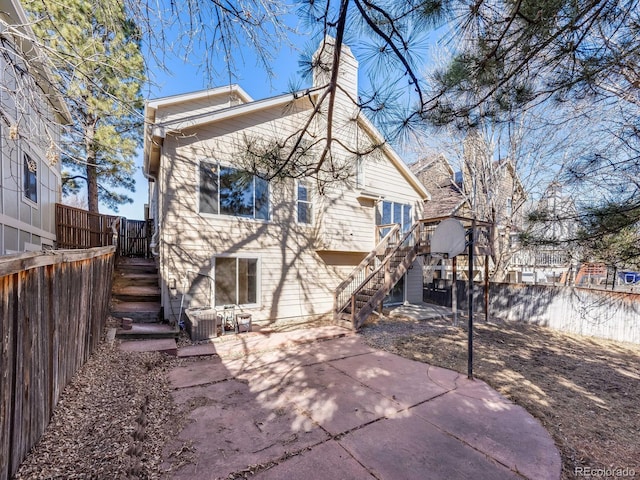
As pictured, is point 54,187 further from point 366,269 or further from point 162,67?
point 366,269

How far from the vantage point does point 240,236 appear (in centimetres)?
757

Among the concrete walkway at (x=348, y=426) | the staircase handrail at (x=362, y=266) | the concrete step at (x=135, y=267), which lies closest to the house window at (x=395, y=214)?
the staircase handrail at (x=362, y=266)

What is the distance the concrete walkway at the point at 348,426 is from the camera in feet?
8.13

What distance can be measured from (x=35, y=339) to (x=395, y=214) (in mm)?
10035

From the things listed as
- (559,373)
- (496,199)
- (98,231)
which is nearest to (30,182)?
(98,231)

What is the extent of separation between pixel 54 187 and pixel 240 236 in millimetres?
7034

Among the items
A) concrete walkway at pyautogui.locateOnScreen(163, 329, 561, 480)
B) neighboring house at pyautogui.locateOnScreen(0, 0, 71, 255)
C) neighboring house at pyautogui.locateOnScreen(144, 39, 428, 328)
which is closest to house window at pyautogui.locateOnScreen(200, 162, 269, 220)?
neighboring house at pyautogui.locateOnScreen(144, 39, 428, 328)

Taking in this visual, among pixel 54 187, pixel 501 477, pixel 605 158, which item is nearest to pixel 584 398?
pixel 501 477

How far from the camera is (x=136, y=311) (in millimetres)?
6664

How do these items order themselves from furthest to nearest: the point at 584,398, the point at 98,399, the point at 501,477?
the point at 584,398
the point at 98,399
the point at 501,477

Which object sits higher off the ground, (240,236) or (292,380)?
(240,236)

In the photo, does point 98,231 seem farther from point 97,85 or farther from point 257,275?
point 97,85

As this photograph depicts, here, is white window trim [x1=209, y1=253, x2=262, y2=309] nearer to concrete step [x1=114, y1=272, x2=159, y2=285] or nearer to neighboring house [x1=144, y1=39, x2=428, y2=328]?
neighboring house [x1=144, y1=39, x2=428, y2=328]

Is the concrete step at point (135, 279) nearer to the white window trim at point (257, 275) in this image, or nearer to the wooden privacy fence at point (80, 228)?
the wooden privacy fence at point (80, 228)
